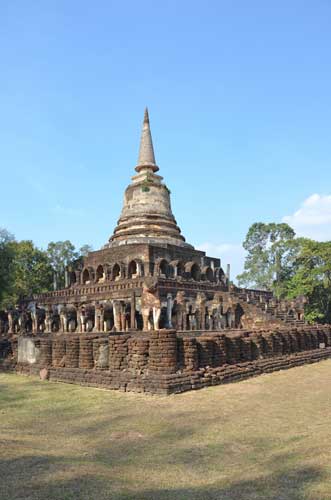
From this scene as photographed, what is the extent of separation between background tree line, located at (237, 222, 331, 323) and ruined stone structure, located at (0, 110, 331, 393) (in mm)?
3137

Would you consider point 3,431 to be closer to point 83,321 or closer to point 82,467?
point 82,467

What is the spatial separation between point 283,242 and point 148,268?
17.6m

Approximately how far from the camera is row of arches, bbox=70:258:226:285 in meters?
25.5

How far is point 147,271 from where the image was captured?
25.2 m

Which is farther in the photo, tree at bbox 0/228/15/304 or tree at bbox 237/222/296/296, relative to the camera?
tree at bbox 237/222/296/296

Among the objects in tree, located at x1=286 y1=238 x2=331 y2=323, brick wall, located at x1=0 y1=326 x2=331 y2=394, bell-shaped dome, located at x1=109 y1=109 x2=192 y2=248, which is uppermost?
bell-shaped dome, located at x1=109 y1=109 x2=192 y2=248

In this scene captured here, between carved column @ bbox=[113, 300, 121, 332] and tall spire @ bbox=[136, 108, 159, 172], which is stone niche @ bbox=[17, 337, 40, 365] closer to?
carved column @ bbox=[113, 300, 121, 332]

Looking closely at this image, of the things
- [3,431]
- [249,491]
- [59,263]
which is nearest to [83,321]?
[3,431]

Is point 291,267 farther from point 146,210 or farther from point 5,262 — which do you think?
point 5,262

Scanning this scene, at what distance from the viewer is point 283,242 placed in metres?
A: 38.9

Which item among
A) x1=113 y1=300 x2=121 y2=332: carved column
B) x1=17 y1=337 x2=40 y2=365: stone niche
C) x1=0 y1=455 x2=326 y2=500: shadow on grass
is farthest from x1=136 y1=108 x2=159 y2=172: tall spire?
x1=0 y1=455 x2=326 y2=500: shadow on grass

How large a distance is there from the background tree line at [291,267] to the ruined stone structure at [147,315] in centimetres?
314

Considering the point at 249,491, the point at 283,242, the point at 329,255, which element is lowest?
the point at 249,491

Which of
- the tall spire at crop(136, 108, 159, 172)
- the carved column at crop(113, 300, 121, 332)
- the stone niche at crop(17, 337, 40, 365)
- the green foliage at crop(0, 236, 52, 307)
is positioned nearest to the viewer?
the stone niche at crop(17, 337, 40, 365)
